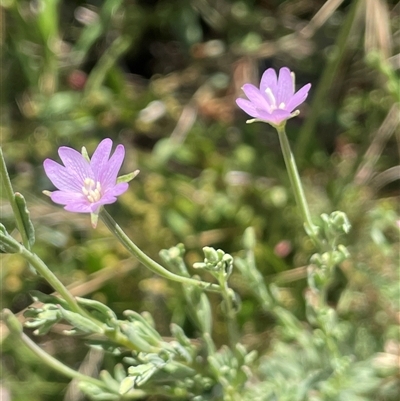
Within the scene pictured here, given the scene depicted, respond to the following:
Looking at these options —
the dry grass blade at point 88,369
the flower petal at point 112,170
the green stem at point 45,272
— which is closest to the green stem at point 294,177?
the flower petal at point 112,170

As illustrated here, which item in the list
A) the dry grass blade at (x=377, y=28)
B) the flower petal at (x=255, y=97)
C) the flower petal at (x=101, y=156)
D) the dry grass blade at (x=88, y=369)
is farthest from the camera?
the dry grass blade at (x=377, y=28)

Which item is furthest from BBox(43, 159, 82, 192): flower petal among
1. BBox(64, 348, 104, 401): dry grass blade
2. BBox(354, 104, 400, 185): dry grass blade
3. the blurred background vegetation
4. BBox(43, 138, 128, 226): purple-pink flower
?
BBox(354, 104, 400, 185): dry grass blade

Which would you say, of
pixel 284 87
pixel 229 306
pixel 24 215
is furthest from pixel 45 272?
pixel 284 87

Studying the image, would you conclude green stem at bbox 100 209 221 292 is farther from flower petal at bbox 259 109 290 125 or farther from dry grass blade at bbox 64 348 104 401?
dry grass blade at bbox 64 348 104 401

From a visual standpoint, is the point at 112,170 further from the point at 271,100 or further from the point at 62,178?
the point at 271,100

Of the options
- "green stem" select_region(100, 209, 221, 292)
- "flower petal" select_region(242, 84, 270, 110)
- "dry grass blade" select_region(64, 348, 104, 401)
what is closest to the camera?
"green stem" select_region(100, 209, 221, 292)

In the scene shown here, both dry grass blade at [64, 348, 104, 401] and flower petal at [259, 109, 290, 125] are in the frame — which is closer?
flower petal at [259, 109, 290, 125]

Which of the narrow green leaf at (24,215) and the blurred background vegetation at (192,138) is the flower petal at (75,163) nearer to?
the narrow green leaf at (24,215)
